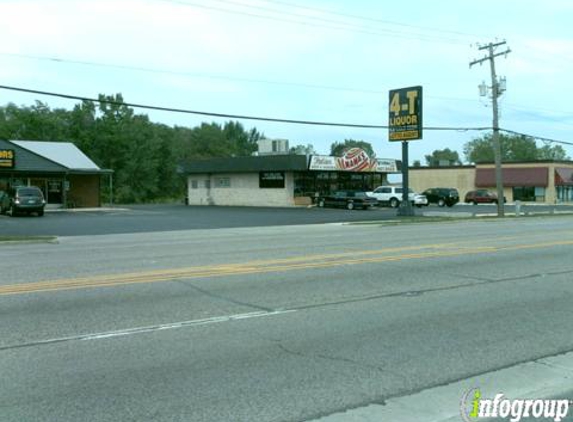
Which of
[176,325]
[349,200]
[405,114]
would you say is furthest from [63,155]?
[176,325]

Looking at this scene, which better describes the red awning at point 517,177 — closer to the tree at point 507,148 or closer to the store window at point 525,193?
the store window at point 525,193

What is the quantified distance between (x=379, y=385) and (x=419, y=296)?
170 inches

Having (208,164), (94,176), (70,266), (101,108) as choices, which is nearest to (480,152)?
(101,108)

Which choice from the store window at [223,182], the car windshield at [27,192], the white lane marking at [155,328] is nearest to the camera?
the white lane marking at [155,328]

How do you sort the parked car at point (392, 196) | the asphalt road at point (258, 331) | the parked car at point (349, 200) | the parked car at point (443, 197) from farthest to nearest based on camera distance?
the parked car at point (443, 197) → the parked car at point (392, 196) → the parked car at point (349, 200) → the asphalt road at point (258, 331)

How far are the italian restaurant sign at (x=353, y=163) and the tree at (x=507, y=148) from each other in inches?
3058

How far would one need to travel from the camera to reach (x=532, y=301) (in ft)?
30.6

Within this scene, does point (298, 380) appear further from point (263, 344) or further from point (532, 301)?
point (532, 301)

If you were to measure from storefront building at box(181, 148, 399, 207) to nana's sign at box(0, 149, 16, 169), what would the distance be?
18824 millimetres

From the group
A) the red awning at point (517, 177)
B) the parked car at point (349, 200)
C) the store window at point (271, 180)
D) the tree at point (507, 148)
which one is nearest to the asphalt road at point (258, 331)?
the parked car at point (349, 200)

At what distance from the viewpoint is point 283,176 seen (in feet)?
173

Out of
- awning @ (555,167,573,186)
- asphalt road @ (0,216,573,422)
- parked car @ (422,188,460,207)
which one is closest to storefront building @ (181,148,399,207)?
parked car @ (422,188,460,207)

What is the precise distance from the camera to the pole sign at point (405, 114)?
37188 mm

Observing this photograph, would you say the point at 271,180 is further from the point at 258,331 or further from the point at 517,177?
the point at 258,331
